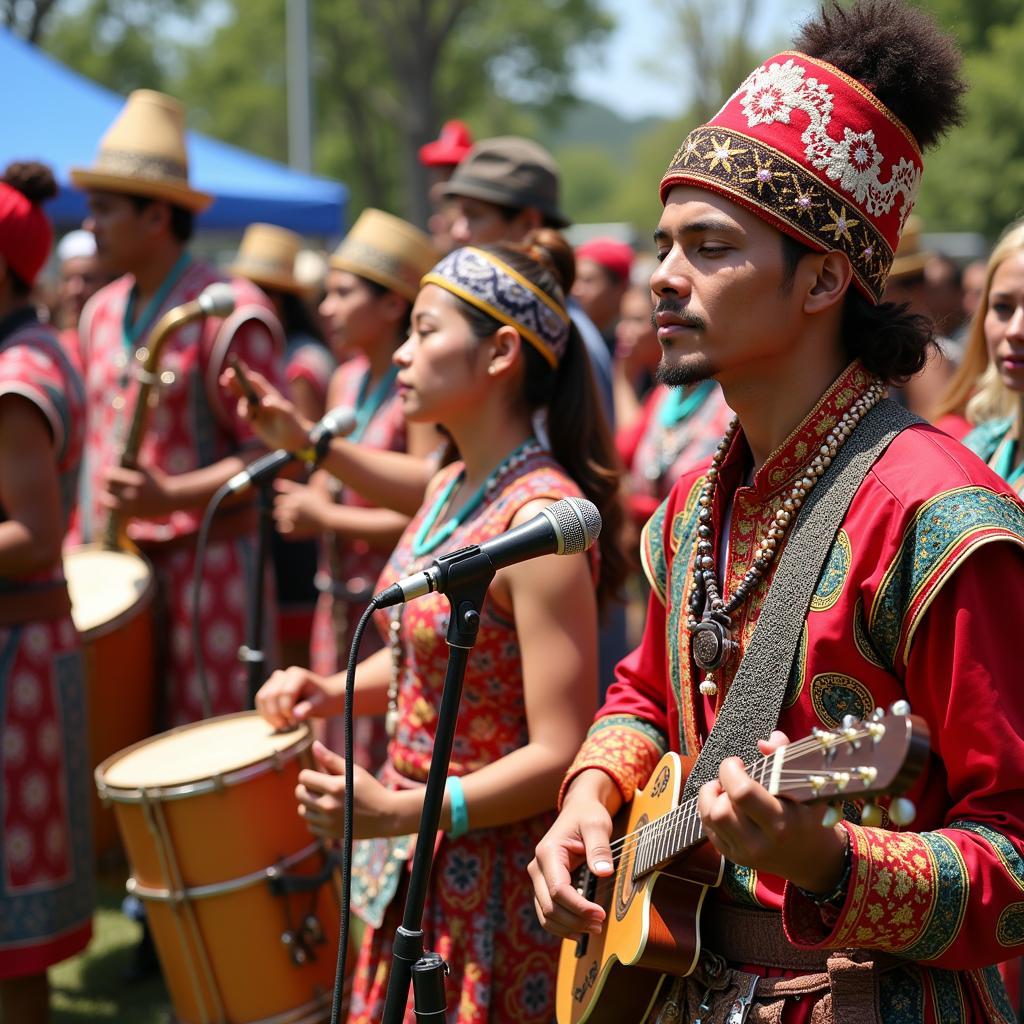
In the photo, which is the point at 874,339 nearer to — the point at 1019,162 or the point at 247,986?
the point at 247,986

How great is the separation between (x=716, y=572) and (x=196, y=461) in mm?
3180

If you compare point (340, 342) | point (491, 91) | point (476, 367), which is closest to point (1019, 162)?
point (491, 91)

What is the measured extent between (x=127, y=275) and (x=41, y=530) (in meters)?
2.01

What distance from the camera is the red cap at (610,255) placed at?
7.41 meters

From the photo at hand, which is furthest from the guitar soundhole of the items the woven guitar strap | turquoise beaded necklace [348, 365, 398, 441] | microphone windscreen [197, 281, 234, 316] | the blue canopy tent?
the blue canopy tent

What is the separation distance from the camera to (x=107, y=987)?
470 cm

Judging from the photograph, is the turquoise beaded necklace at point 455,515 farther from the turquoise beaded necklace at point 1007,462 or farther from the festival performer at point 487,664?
the turquoise beaded necklace at point 1007,462

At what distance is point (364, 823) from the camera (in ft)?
8.52

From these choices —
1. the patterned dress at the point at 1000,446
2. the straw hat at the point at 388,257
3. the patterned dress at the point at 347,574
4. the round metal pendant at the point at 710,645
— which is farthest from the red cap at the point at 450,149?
the round metal pendant at the point at 710,645

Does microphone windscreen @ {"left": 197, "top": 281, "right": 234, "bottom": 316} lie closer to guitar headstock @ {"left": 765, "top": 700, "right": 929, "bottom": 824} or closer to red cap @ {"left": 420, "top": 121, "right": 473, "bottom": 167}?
red cap @ {"left": 420, "top": 121, "right": 473, "bottom": 167}

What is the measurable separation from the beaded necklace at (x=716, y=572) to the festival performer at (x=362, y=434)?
235 cm

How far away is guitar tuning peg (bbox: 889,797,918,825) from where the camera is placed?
1.46m

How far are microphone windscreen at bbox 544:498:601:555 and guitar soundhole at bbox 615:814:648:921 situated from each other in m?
0.49

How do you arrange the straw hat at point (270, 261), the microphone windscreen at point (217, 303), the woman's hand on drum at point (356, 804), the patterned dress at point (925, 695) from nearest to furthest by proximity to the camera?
the patterned dress at point (925, 695), the woman's hand on drum at point (356, 804), the microphone windscreen at point (217, 303), the straw hat at point (270, 261)
